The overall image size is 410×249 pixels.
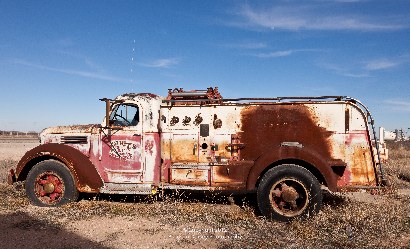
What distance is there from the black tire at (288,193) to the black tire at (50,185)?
145 inches

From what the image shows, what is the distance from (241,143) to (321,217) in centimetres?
186

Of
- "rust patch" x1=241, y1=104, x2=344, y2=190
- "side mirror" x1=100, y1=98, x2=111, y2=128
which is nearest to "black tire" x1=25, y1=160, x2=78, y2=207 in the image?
"side mirror" x1=100, y1=98, x2=111, y2=128

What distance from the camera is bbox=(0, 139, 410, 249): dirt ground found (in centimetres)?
460

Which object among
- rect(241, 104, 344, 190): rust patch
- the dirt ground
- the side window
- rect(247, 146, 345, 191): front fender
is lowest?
the dirt ground

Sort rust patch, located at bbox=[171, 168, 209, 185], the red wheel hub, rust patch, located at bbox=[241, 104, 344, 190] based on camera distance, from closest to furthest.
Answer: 1. rust patch, located at bbox=[241, 104, 344, 190]
2. rust patch, located at bbox=[171, 168, 209, 185]
3. the red wheel hub

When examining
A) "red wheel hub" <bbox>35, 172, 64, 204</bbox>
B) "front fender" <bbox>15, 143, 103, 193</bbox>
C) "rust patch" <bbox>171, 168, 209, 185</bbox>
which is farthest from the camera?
"red wheel hub" <bbox>35, 172, 64, 204</bbox>

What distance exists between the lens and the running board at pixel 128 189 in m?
6.27

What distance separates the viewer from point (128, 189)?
20.8 ft

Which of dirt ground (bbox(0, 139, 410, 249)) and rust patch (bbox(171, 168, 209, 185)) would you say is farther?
rust patch (bbox(171, 168, 209, 185))

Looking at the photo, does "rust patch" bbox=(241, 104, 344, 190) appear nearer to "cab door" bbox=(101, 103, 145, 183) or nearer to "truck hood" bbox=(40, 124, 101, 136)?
"cab door" bbox=(101, 103, 145, 183)

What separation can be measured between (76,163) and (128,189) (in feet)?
3.69

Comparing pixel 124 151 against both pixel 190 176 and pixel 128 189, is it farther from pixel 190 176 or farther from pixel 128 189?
pixel 190 176

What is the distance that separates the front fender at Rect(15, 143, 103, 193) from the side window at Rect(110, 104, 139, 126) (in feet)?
3.06

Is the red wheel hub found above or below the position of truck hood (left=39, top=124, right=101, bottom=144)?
below
